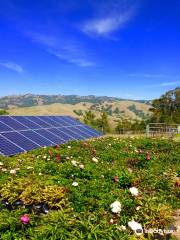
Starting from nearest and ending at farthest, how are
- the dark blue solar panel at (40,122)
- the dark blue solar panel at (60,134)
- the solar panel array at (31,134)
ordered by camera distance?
the solar panel array at (31,134)
the dark blue solar panel at (60,134)
the dark blue solar panel at (40,122)

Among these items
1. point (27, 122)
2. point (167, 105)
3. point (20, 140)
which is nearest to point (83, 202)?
point (20, 140)

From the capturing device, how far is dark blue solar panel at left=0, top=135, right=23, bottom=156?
1703cm

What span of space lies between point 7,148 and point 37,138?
15.0 ft

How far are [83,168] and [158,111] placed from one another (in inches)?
3633

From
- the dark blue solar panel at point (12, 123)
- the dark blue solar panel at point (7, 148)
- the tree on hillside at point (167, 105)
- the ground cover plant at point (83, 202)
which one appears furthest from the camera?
the tree on hillside at point (167, 105)

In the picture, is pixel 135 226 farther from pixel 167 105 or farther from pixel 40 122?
pixel 167 105

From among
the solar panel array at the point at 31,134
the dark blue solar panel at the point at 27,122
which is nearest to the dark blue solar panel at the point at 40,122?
the solar panel array at the point at 31,134

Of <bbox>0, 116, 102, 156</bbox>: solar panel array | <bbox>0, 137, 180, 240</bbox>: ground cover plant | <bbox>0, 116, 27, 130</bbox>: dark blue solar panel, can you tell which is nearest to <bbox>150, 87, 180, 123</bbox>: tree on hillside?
<bbox>0, 116, 102, 156</bbox>: solar panel array

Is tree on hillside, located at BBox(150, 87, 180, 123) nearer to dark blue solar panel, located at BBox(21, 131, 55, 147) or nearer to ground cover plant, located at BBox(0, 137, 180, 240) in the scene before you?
dark blue solar panel, located at BBox(21, 131, 55, 147)

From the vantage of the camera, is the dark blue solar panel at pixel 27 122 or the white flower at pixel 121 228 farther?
the dark blue solar panel at pixel 27 122

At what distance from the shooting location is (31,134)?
22438 millimetres

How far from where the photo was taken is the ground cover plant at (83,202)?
723 centimetres

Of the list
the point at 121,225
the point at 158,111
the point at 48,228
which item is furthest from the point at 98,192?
the point at 158,111

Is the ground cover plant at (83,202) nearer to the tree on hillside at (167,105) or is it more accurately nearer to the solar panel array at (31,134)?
the solar panel array at (31,134)
